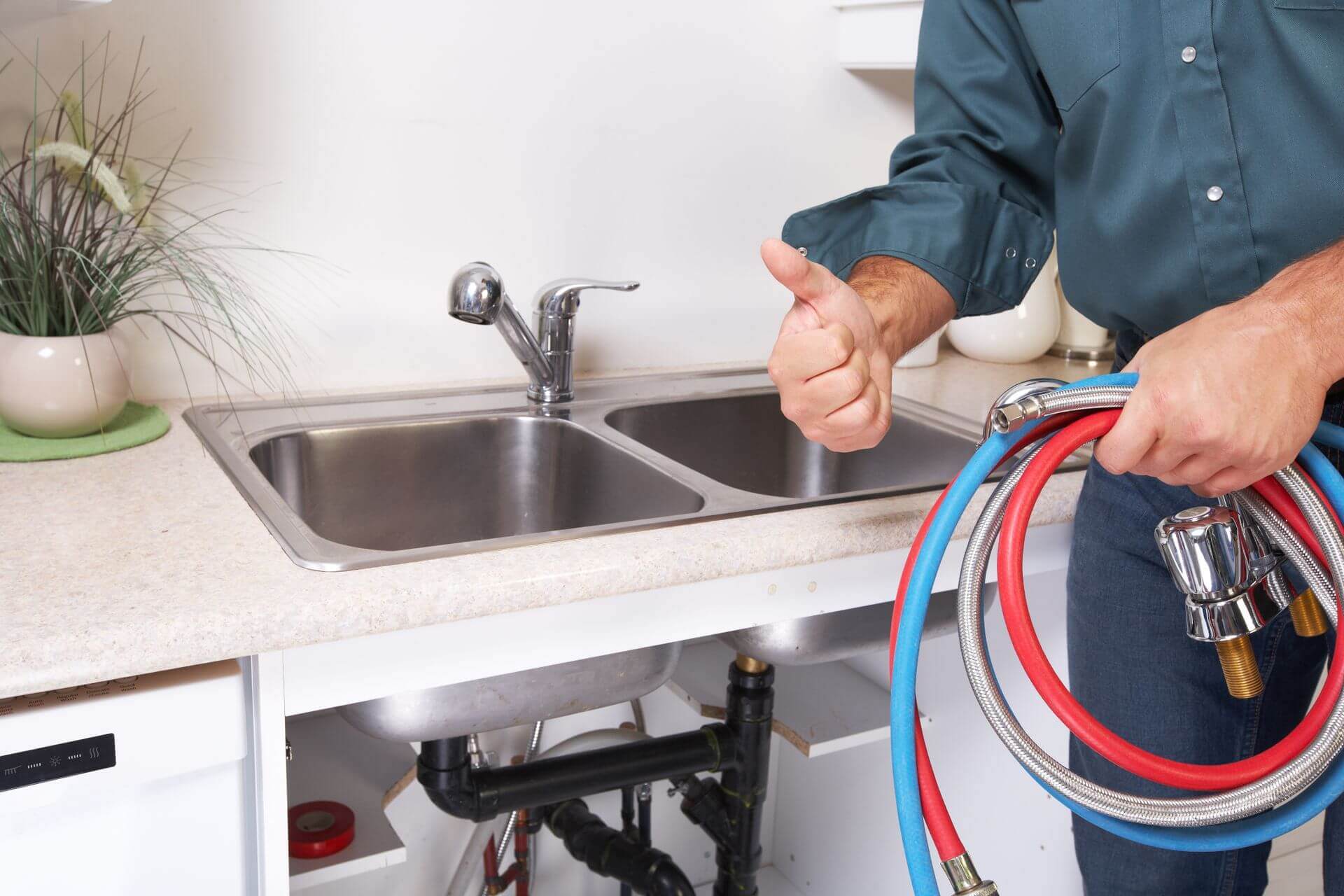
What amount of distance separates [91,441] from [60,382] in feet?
0.28

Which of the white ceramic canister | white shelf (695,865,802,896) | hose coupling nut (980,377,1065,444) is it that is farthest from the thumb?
white shelf (695,865,802,896)

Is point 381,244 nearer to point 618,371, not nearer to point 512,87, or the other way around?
point 512,87

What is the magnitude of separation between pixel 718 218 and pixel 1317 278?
1.08 m

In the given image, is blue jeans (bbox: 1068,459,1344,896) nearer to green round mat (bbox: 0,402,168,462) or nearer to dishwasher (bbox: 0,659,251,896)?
dishwasher (bbox: 0,659,251,896)

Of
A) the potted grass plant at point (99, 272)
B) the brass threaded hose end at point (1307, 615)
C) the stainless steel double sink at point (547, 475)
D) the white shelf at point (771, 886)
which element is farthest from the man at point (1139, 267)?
the white shelf at point (771, 886)

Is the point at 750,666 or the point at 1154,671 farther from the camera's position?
the point at 750,666

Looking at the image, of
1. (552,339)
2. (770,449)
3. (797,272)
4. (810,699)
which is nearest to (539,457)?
(552,339)

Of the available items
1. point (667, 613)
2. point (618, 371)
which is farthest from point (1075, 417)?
point (618, 371)

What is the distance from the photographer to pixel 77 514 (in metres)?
1.03

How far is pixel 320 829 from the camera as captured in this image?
1.33 m

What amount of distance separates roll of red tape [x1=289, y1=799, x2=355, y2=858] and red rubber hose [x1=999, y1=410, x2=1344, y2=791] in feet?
2.80

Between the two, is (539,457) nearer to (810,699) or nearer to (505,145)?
(505,145)

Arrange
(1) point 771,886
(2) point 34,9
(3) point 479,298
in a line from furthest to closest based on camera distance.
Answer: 1. (1) point 771,886
2. (3) point 479,298
3. (2) point 34,9

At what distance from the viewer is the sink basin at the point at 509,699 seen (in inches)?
41.5
